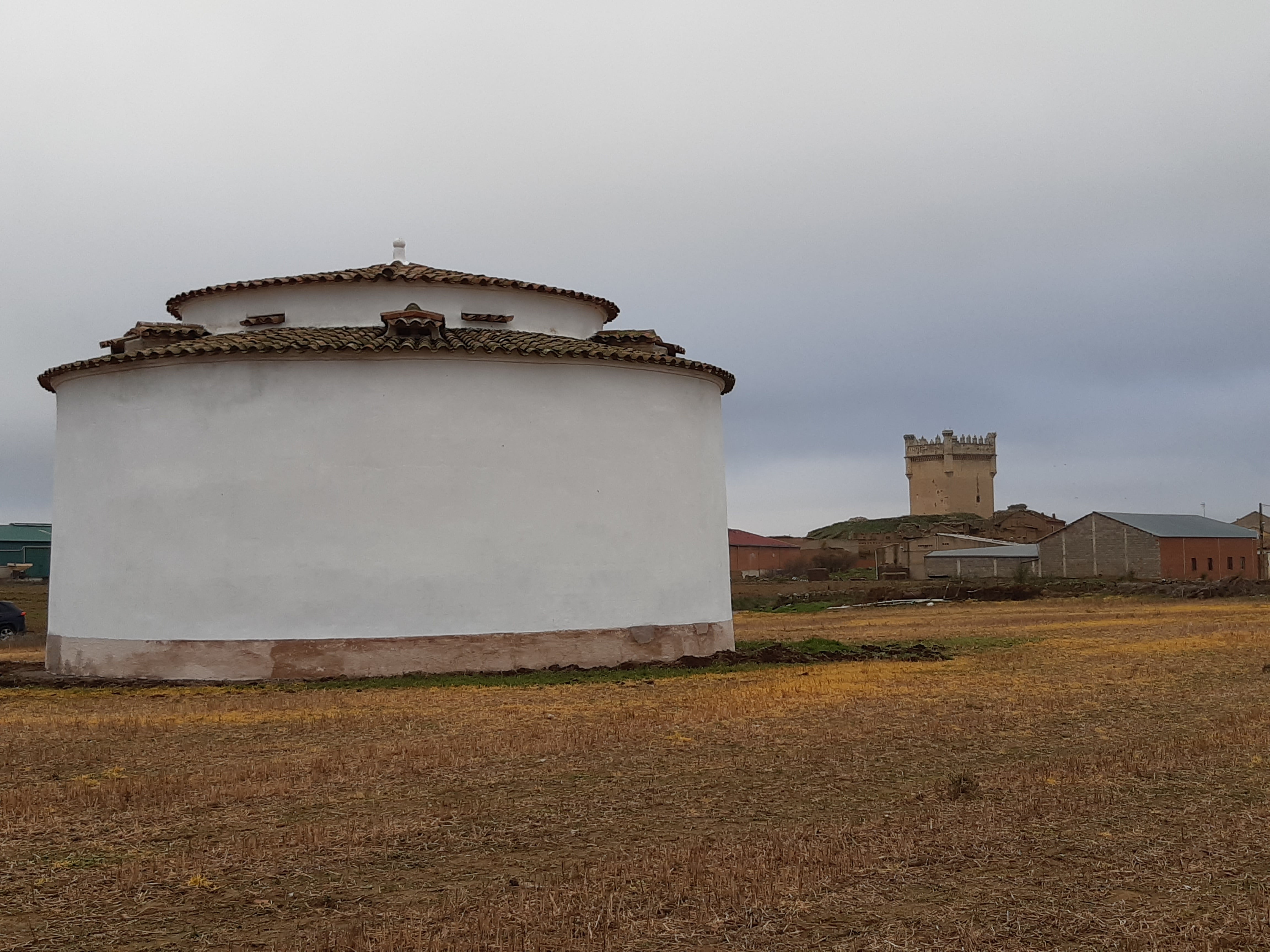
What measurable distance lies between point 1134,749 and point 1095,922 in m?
5.43

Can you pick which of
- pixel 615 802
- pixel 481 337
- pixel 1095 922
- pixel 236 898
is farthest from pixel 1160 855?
pixel 481 337

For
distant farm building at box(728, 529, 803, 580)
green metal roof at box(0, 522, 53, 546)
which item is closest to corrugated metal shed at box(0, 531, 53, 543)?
green metal roof at box(0, 522, 53, 546)

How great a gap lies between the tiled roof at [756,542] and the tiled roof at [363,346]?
63.3m

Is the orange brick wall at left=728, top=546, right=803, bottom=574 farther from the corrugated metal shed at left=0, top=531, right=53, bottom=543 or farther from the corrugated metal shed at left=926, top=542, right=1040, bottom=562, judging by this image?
the corrugated metal shed at left=0, top=531, right=53, bottom=543

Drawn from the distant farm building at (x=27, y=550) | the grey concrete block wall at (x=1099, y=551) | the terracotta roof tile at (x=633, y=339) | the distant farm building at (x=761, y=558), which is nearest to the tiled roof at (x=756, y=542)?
the distant farm building at (x=761, y=558)

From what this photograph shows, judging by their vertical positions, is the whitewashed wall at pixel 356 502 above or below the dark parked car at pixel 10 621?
above

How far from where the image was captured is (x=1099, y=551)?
65.8 metres

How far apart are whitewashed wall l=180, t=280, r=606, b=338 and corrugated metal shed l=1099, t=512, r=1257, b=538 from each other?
5048 cm

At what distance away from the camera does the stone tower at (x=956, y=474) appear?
379 feet

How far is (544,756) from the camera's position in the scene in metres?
11.2

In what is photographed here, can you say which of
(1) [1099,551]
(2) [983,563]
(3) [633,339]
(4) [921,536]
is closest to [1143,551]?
(1) [1099,551]

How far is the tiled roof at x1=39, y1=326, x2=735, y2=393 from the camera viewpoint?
19.2m

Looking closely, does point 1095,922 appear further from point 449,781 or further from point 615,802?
point 449,781

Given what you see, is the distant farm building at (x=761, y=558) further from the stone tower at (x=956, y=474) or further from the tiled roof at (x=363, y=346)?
the tiled roof at (x=363, y=346)
